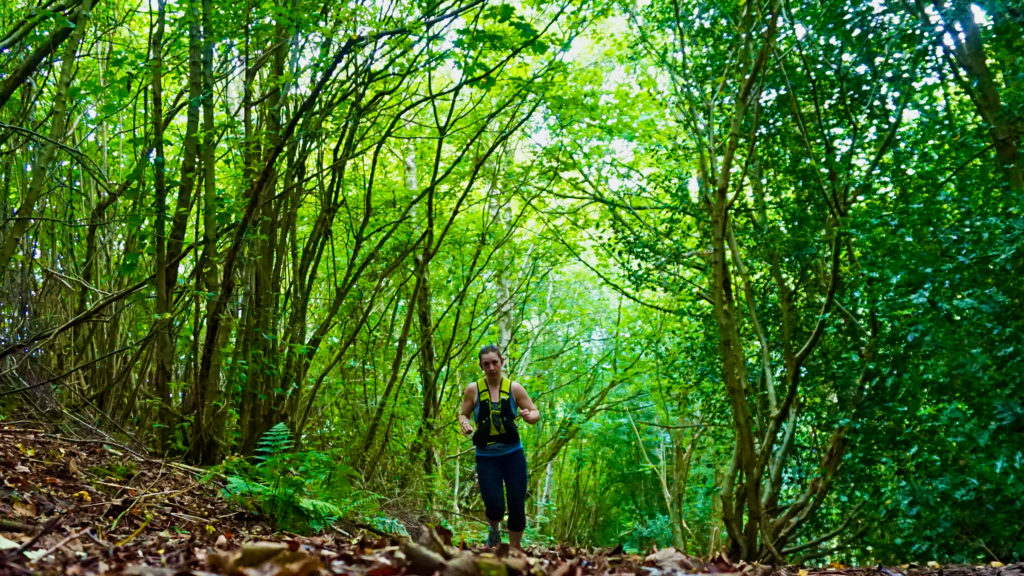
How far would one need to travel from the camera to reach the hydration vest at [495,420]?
5.54 m

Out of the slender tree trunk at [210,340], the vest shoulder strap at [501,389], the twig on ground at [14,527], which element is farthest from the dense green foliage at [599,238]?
the twig on ground at [14,527]

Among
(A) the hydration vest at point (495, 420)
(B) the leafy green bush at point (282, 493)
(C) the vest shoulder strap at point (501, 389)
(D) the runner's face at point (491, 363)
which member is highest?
(D) the runner's face at point (491, 363)

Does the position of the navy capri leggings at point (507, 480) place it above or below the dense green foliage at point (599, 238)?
below

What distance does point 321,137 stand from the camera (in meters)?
7.18

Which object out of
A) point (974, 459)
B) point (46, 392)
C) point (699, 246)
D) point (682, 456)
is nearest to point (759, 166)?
point (699, 246)

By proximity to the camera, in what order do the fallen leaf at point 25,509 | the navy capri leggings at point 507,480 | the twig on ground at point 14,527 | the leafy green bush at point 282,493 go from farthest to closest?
the navy capri leggings at point 507,480, the leafy green bush at point 282,493, the fallen leaf at point 25,509, the twig on ground at point 14,527

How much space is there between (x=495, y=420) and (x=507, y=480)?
49cm

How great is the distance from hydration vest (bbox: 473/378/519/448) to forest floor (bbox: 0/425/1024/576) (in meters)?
1.21

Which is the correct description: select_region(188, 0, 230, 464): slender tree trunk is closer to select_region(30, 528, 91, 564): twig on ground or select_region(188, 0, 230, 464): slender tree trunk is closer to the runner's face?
the runner's face

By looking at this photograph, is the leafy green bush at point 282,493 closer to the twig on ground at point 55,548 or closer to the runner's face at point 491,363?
the runner's face at point 491,363

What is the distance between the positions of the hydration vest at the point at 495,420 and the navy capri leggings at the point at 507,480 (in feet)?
0.42

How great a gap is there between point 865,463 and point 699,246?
3.68 metres

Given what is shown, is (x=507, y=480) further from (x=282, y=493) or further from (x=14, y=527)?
(x=14, y=527)

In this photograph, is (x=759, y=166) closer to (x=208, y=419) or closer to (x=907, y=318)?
(x=907, y=318)
